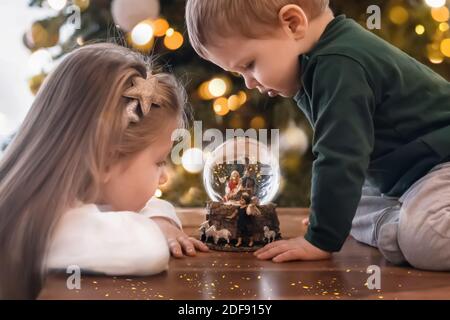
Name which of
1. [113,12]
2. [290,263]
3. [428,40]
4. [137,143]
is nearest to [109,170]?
[137,143]

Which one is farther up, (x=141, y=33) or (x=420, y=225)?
(x=141, y=33)

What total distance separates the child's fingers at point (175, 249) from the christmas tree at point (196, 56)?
1.52 ft

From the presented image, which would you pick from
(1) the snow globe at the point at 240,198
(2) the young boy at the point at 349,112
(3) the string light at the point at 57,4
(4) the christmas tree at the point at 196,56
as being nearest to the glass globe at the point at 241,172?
(1) the snow globe at the point at 240,198

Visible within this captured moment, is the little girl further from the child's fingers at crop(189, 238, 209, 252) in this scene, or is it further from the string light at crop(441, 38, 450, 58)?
the string light at crop(441, 38, 450, 58)

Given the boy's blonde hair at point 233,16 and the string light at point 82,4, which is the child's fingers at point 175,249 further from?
the string light at point 82,4

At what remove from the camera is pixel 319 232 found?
916 mm

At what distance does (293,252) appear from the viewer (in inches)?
36.6

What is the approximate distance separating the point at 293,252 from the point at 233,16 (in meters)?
0.35

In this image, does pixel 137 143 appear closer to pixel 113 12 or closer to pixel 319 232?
pixel 319 232

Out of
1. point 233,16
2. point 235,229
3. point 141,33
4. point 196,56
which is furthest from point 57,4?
point 235,229

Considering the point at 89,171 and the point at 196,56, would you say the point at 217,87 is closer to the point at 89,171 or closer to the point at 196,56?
the point at 196,56

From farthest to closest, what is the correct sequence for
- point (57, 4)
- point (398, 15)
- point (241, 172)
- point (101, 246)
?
1. point (398, 15)
2. point (57, 4)
3. point (241, 172)
4. point (101, 246)

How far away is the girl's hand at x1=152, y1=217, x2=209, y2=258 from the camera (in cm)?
98

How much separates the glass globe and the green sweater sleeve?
14cm
